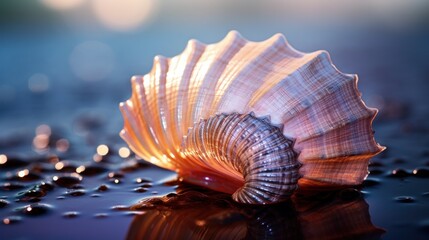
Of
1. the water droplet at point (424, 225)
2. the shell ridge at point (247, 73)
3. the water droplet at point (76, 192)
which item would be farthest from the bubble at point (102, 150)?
the water droplet at point (424, 225)

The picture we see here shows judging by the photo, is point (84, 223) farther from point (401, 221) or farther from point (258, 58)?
point (401, 221)

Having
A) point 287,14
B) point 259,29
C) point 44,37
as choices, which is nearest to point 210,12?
point 287,14

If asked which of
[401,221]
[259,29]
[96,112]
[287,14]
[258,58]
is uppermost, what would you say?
[287,14]

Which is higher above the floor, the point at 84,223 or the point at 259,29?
the point at 259,29

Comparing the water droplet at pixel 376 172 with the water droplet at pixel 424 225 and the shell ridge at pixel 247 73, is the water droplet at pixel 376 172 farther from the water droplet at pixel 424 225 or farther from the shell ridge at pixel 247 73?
the shell ridge at pixel 247 73

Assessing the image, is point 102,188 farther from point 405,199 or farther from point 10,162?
point 405,199

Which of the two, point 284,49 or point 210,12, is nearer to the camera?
point 284,49
